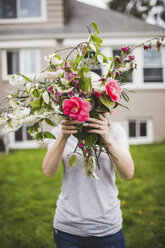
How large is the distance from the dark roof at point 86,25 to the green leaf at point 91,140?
6589mm

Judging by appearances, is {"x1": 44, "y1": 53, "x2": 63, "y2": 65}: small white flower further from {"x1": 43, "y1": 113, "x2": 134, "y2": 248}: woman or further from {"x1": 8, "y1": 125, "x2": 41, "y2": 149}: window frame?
{"x1": 8, "y1": 125, "x2": 41, "y2": 149}: window frame

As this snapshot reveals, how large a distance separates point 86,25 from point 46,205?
6.46 meters

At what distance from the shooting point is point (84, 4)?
893 centimetres

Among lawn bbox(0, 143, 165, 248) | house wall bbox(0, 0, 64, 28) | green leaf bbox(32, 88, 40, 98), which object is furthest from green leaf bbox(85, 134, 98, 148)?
house wall bbox(0, 0, 64, 28)

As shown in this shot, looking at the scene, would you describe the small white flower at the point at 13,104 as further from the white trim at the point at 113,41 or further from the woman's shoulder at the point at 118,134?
the white trim at the point at 113,41

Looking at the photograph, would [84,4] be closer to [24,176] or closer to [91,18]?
[91,18]

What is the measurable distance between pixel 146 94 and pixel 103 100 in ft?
23.2

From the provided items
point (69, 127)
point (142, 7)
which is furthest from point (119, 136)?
point (142, 7)

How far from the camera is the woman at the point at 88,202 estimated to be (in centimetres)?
130

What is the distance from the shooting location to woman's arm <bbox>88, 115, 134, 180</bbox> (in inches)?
43.8

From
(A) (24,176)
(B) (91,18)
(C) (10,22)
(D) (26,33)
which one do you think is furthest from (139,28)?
(A) (24,176)

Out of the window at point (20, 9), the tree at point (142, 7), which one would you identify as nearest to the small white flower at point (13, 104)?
the window at point (20, 9)

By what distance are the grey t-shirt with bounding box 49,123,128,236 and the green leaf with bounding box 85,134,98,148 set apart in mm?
280

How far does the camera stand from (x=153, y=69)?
26.0ft
